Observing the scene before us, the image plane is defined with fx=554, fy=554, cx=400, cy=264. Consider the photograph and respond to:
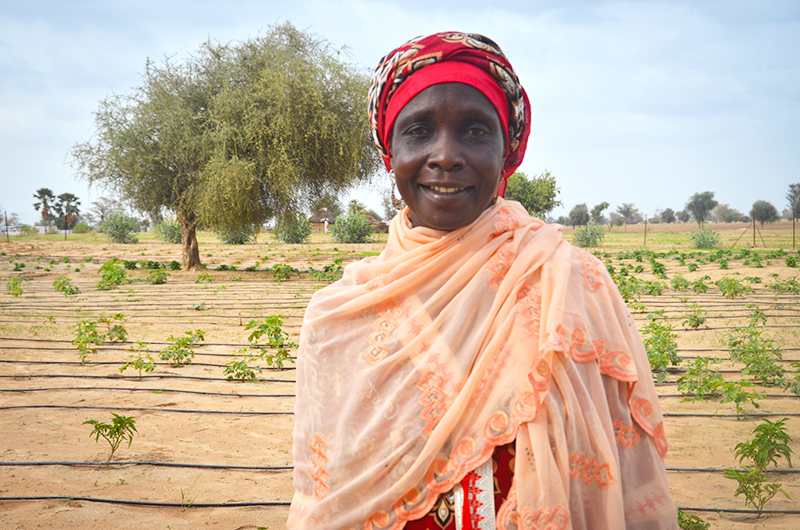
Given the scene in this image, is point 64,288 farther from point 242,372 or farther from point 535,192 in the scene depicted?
point 535,192

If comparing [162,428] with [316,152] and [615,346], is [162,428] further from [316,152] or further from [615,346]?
[316,152]

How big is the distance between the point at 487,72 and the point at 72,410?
414cm

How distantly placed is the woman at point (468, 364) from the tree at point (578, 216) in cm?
7024

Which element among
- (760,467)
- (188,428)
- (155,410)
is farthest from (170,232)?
(760,467)

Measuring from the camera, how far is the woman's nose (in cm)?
123

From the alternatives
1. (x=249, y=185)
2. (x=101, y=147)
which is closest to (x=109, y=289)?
(x=249, y=185)

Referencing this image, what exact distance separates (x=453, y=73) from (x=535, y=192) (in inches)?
1637

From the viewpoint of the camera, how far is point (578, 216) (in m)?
69.3

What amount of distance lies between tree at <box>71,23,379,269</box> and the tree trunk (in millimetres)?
28

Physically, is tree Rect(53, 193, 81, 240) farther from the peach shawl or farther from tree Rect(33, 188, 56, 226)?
the peach shawl

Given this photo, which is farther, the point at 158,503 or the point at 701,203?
the point at 701,203

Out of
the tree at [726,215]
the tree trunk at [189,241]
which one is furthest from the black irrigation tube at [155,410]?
the tree at [726,215]

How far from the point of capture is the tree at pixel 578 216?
68.7 m

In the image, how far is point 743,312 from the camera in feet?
26.1
